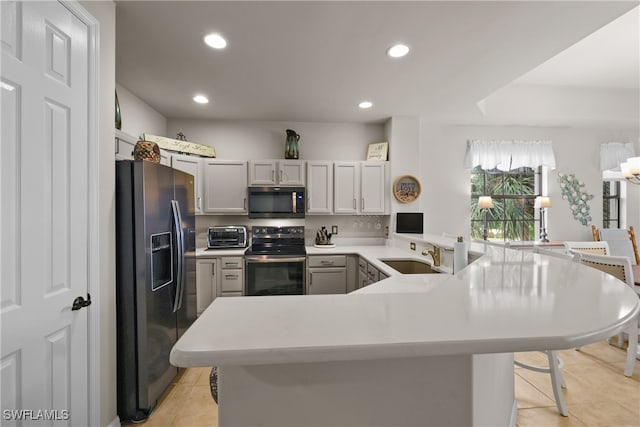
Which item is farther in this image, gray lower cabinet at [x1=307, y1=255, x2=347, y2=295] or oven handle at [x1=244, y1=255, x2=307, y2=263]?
gray lower cabinet at [x1=307, y1=255, x2=347, y2=295]

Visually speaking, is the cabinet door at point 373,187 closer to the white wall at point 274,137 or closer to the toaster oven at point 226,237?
the white wall at point 274,137

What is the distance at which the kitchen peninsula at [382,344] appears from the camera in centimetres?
51

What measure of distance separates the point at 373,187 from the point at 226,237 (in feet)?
6.70

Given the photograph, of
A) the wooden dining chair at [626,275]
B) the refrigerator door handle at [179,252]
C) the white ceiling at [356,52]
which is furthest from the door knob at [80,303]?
the wooden dining chair at [626,275]

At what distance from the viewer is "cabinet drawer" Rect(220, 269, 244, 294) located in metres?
3.45

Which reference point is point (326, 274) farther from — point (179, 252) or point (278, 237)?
point (179, 252)

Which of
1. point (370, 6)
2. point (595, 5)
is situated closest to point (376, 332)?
point (370, 6)

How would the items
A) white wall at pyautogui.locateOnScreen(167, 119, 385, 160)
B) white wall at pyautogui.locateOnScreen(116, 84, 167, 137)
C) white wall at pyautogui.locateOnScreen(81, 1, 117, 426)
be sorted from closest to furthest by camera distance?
white wall at pyautogui.locateOnScreen(81, 1, 117, 426)
white wall at pyautogui.locateOnScreen(116, 84, 167, 137)
white wall at pyautogui.locateOnScreen(167, 119, 385, 160)

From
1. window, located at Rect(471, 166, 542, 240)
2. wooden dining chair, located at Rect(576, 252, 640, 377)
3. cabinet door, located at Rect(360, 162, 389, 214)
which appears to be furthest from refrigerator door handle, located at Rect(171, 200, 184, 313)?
window, located at Rect(471, 166, 542, 240)

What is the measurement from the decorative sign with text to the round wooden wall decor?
2478mm

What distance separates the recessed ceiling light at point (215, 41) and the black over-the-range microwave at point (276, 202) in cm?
177

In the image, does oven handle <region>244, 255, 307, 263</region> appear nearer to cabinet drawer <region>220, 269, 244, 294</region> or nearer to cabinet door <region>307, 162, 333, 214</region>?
cabinet drawer <region>220, 269, 244, 294</region>

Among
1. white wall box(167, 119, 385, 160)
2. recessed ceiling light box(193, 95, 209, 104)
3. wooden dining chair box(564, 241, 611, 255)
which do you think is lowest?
wooden dining chair box(564, 241, 611, 255)

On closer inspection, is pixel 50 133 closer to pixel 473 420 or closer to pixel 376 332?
pixel 376 332
